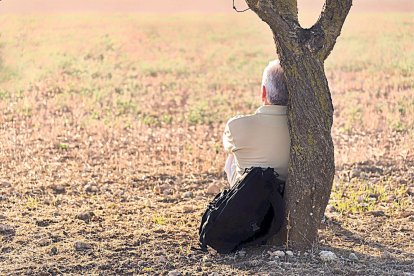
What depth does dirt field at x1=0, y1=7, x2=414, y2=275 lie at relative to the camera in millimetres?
5852

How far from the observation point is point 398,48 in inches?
867

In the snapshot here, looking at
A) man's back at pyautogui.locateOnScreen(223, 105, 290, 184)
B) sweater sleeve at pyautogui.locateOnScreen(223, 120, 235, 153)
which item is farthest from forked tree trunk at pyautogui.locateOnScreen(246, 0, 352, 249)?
sweater sleeve at pyautogui.locateOnScreen(223, 120, 235, 153)

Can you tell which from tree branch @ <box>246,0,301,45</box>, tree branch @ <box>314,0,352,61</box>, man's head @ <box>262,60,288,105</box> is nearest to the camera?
tree branch @ <box>246,0,301,45</box>

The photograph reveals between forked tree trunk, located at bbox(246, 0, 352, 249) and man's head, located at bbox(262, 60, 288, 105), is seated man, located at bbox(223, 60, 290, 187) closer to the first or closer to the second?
man's head, located at bbox(262, 60, 288, 105)

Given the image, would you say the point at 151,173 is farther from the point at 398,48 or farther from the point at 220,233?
the point at 398,48

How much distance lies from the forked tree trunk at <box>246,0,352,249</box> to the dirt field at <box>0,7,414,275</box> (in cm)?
30

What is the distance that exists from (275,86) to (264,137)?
15.7 inches

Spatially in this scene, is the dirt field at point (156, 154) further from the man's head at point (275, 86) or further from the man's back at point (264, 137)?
the man's head at point (275, 86)

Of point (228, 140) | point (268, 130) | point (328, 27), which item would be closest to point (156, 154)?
point (228, 140)

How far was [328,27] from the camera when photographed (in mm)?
5820

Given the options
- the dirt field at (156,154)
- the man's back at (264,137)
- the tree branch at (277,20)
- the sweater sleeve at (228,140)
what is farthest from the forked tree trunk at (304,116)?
the sweater sleeve at (228,140)

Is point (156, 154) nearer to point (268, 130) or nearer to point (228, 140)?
point (228, 140)

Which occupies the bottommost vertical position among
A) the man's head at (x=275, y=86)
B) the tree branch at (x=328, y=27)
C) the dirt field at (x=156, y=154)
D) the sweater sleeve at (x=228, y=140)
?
the dirt field at (x=156, y=154)

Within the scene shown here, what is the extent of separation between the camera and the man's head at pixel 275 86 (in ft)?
19.2
